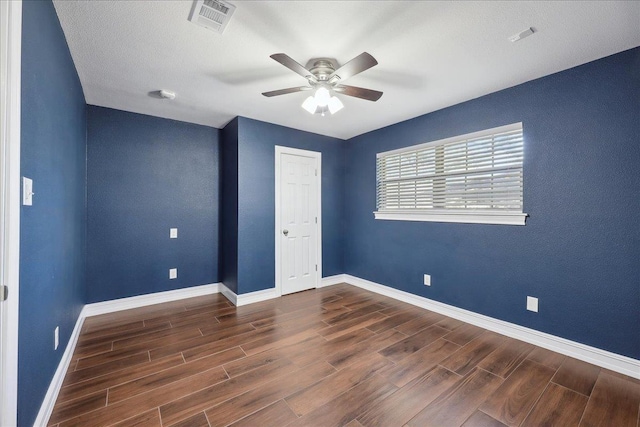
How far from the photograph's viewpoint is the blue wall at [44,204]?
4.15ft

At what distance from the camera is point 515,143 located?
2666mm

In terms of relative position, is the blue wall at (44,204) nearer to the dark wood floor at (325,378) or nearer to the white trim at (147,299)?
the dark wood floor at (325,378)

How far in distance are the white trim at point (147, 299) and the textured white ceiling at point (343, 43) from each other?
240cm

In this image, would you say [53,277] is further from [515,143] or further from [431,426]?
[515,143]

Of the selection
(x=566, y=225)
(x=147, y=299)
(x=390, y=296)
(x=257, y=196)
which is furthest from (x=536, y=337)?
(x=147, y=299)

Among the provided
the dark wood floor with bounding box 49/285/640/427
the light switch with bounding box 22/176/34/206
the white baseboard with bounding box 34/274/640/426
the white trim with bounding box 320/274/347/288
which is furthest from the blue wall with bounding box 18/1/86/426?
the white trim with bounding box 320/274/347/288

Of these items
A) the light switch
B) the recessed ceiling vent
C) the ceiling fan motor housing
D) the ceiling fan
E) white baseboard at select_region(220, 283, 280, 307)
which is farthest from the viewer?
white baseboard at select_region(220, 283, 280, 307)

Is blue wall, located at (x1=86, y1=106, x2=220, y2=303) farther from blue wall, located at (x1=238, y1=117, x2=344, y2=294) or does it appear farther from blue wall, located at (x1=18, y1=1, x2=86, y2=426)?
blue wall, located at (x1=18, y1=1, x2=86, y2=426)

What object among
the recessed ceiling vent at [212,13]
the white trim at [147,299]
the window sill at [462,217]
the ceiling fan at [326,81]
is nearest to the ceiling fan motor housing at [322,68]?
A: the ceiling fan at [326,81]

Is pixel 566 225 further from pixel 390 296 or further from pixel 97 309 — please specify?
pixel 97 309

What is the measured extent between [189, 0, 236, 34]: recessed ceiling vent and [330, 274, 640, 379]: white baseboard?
3.49 metres

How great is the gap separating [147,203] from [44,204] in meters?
2.05

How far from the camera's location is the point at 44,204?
157 centimetres

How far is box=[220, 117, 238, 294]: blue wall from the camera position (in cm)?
361
